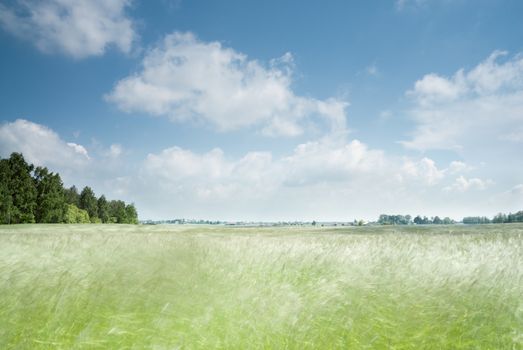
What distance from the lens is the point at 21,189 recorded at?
64.9 metres

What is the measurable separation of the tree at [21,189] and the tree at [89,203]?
113 feet

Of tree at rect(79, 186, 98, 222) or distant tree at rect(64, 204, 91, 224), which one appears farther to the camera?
tree at rect(79, 186, 98, 222)

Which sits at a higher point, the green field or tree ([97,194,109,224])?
tree ([97,194,109,224])

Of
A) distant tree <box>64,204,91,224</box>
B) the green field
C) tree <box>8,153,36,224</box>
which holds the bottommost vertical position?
the green field

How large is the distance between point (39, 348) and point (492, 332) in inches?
185

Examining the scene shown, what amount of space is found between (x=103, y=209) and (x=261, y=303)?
11365cm

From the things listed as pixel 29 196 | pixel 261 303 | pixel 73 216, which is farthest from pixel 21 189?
pixel 261 303

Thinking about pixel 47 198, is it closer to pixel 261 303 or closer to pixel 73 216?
pixel 73 216

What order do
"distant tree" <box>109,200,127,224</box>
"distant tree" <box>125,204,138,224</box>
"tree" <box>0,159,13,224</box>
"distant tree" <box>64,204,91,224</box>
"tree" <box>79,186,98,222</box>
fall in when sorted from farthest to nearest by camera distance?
"distant tree" <box>125,204,138,224</box> → "distant tree" <box>109,200,127,224</box> → "tree" <box>79,186,98,222</box> → "distant tree" <box>64,204,91,224</box> → "tree" <box>0,159,13,224</box>

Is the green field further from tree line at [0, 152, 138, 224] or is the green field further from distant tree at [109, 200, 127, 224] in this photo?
distant tree at [109, 200, 127, 224]

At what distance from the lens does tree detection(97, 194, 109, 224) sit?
105688 millimetres

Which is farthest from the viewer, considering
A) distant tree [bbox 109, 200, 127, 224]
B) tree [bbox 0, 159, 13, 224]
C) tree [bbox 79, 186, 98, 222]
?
distant tree [bbox 109, 200, 127, 224]

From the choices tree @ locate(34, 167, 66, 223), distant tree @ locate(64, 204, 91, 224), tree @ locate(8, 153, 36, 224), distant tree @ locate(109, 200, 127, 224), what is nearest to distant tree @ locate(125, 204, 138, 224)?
distant tree @ locate(109, 200, 127, 224)

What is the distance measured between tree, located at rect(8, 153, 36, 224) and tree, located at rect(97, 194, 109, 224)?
38758 millimetres
